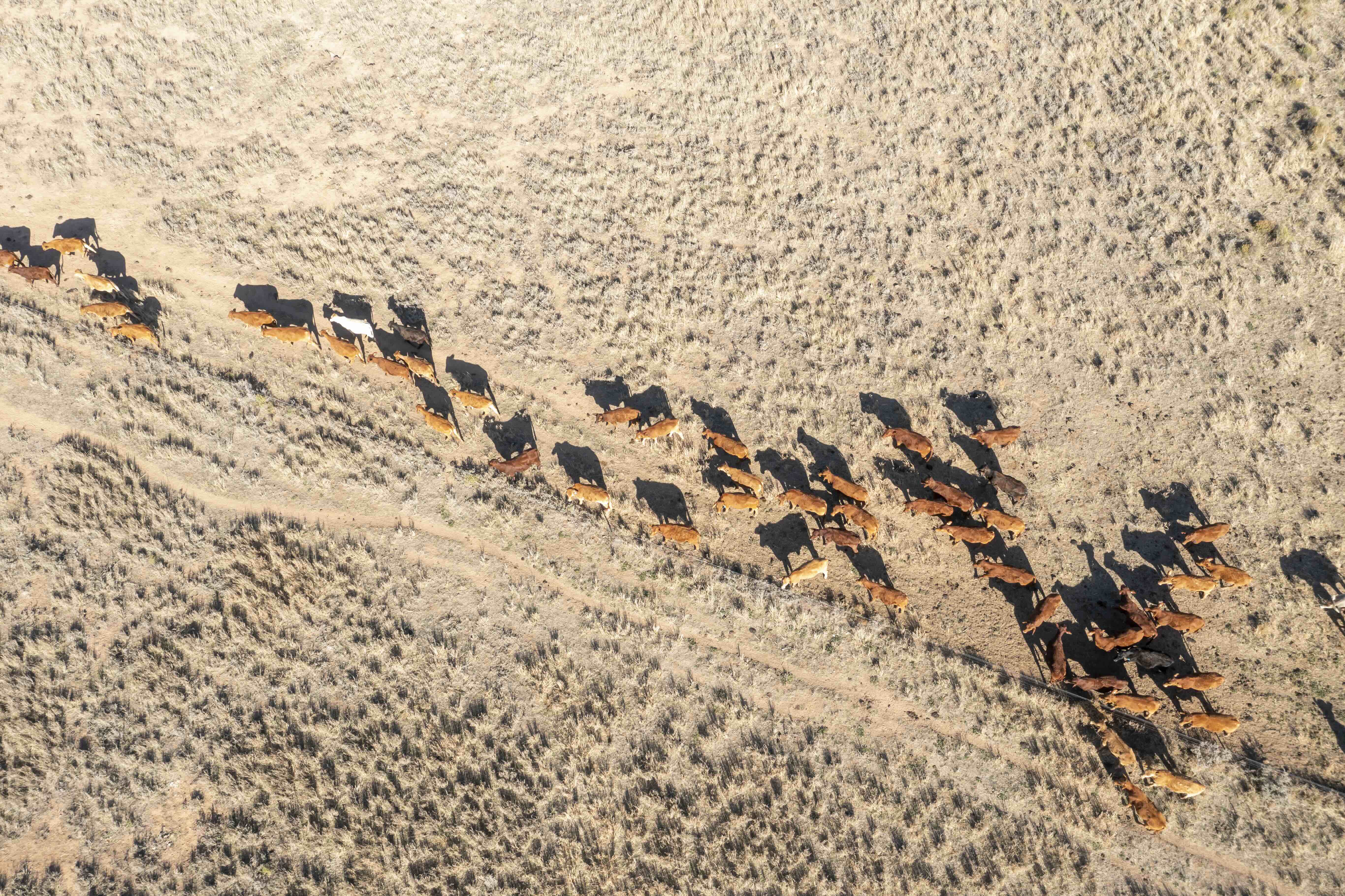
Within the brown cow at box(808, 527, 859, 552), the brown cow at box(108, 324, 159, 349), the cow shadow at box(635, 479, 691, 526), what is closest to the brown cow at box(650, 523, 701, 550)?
the cow shadow at box(635, 479, 691, 526)

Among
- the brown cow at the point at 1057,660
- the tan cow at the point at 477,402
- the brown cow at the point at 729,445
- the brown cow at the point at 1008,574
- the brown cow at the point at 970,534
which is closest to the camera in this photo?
the brown cow at the point at 1057,660

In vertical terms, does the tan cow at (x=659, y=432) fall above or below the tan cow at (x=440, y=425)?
above

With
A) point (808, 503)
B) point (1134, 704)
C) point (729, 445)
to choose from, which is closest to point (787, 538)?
point (808, 503)

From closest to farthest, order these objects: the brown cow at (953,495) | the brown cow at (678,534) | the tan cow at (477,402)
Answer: the brown cow at (678,534), the brown cow at (953,495), the tan cow at (477,402)

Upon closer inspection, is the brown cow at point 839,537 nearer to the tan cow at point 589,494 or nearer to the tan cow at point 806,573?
the tan cow at point 806,573

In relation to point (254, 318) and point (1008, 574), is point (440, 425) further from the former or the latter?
point (1008, 574)

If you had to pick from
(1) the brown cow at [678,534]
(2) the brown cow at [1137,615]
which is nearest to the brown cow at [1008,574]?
Answer: (2) the brown cow at [1137,615]

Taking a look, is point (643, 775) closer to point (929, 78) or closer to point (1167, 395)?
point (1167, 395)
